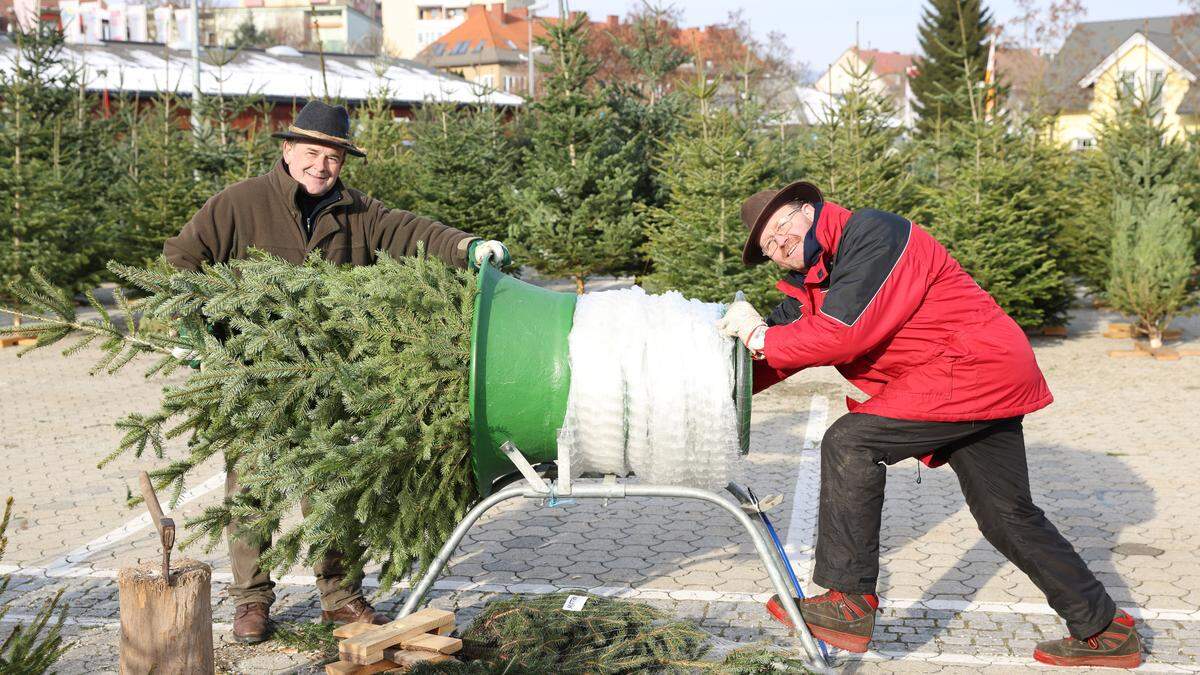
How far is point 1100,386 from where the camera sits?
9.69 meters

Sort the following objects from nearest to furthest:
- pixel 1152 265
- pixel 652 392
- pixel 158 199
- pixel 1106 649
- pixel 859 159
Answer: pixel 652 392
pixel 1106 649
pixel 1152 265
pixel 859 159
pixel 158 199

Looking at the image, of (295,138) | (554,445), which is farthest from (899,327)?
(295,138)

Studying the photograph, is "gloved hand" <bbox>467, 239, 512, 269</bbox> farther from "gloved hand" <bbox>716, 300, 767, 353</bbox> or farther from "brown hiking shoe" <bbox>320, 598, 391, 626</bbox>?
"brown hiking shoe" <bbox>320, 598, 391, 626</bbox>

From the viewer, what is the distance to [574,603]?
13.1 feet

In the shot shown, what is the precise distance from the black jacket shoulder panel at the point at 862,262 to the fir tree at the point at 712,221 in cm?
610

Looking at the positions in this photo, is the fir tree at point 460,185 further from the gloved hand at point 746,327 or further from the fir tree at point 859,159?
the gloved hand at point 746,327

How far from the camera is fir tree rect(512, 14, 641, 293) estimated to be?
12773mm

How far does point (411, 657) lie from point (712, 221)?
7312mm

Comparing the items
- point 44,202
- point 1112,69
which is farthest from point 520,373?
point 1112,69

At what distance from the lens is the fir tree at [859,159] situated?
1134 cm

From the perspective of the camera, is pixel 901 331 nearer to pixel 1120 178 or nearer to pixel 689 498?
pixel 689 498

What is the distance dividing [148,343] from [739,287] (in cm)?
723

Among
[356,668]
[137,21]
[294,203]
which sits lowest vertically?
[356,668]

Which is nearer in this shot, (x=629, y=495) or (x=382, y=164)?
(x=629, y=495)
